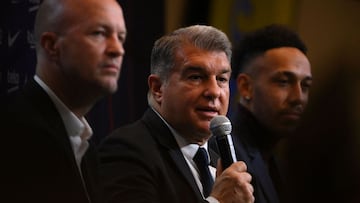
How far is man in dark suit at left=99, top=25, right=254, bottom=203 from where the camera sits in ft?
4.12

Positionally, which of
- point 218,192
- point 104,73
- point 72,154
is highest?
point 104,73

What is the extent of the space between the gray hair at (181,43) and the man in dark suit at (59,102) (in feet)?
0.83

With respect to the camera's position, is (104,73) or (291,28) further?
(291,28)

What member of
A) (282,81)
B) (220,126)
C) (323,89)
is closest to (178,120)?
(220,126)

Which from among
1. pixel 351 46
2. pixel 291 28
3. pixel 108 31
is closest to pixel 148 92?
pixel 108 31

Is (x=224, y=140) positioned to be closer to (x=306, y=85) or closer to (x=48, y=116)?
(x=48, y=116)

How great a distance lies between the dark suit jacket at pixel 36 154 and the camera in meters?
1.02

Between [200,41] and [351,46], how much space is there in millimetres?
581

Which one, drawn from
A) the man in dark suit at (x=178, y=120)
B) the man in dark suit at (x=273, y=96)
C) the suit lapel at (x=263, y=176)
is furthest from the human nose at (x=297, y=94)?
the man in dark suit at (x=178, y=120)

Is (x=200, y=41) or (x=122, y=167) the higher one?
(x=200, y=41)

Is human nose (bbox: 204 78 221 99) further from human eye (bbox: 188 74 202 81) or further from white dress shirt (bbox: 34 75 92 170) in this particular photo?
white dress shirt (bbox: 34 75 92 170)

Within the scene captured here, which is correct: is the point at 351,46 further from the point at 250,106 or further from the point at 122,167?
the point at 122,167

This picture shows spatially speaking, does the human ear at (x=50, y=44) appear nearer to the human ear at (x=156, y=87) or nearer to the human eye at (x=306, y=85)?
the human ear at (x=156, y=87)

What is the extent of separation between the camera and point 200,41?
1.32 meters
